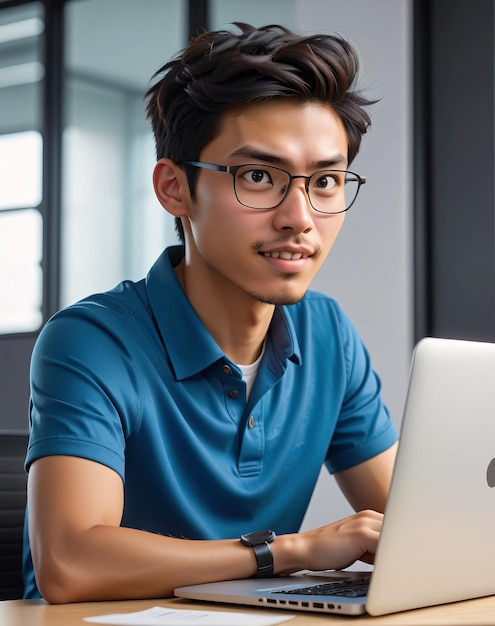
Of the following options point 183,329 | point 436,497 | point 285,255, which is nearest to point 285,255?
point 285,255

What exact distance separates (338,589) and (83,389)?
0.49 meters

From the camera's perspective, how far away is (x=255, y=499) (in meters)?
1.57

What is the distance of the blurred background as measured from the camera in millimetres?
2744

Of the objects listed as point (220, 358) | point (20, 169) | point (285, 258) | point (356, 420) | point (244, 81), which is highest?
point (20, 169)

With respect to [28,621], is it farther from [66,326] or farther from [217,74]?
[217,74]

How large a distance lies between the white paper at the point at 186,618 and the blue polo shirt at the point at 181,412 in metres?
0.32

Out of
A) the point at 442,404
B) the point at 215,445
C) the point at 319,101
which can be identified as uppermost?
the point at 319,101

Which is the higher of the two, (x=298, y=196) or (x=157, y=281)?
(x=298, y=196)

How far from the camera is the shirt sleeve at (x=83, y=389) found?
51.7 inches

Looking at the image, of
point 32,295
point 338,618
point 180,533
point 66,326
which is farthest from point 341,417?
point 32,295

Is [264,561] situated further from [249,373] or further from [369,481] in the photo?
[369,481]

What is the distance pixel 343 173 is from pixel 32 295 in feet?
10.1

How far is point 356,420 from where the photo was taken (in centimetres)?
179

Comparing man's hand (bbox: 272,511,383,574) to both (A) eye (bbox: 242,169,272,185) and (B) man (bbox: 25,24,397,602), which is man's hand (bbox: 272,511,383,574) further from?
(A) eye (bbox: 242,169,272,185)
